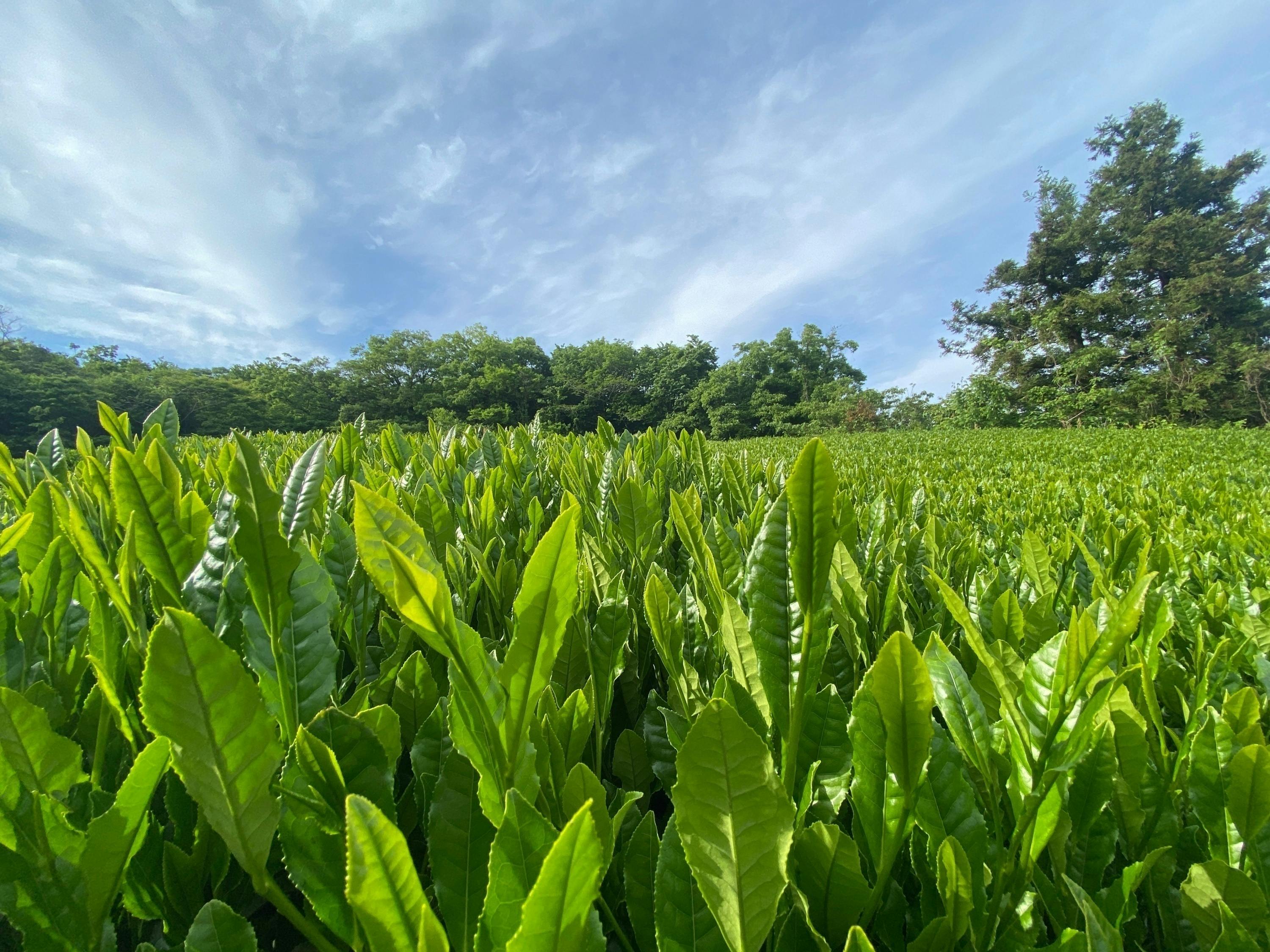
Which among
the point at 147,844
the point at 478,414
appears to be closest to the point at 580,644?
the point at 147,844

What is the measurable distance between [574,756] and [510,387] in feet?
177

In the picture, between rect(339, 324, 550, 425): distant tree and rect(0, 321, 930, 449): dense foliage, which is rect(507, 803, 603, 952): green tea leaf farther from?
rect(339, 324, 550, 425): distant tree

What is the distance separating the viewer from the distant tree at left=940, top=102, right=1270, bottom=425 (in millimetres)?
31188

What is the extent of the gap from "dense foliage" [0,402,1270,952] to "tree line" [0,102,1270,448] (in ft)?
91.4

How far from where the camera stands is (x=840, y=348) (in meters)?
54.4

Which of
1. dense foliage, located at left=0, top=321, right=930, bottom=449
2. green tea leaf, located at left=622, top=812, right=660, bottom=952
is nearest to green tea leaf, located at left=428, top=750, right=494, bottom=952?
green tea leaf, located at left=622, top=812, right=660, bottom=952

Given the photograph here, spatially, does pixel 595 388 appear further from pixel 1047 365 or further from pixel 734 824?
pixel 734 824

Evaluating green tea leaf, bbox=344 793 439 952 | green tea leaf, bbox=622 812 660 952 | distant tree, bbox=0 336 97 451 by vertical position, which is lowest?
green tea leaf, bbox=622 812 660 952

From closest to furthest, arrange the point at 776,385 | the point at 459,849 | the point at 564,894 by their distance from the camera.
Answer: the point at 564,894 < the point at 459,849 < the point at 776,385

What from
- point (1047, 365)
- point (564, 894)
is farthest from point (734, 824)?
point (1047, 365)

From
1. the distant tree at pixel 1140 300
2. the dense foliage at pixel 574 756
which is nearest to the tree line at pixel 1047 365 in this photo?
the distant tree at pixel 1140 300

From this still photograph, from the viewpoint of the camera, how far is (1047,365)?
3553 cm

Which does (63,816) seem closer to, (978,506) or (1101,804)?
(1101,804)

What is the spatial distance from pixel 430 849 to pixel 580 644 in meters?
0.40
